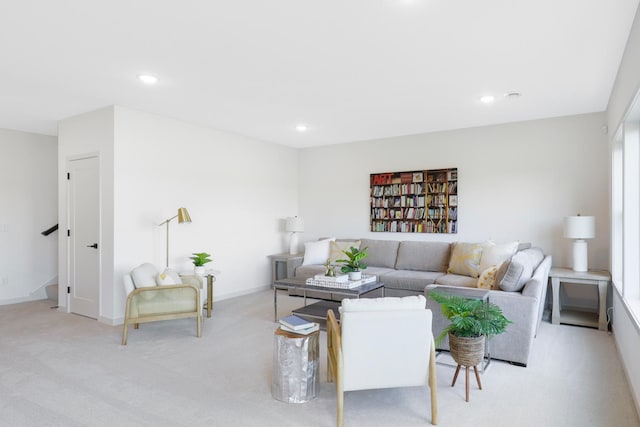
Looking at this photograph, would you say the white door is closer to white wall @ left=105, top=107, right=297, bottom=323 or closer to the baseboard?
white wall @ left=105, top=107, right=297, bottom=323

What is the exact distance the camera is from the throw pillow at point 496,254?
15.5ft

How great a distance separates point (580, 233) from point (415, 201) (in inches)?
87.7

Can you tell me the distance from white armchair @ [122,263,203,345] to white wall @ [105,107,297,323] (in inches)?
24.5

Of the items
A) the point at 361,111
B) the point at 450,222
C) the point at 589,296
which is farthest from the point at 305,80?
the point at 589,296

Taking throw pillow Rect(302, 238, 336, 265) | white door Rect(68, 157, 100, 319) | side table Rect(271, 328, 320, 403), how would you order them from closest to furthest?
side table Rect(271, 328, 320, 403)
white door Rect(68, 157, 100, 319)
throw pillow Rect(302, 238, 336, 265)

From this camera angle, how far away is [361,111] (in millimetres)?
4898

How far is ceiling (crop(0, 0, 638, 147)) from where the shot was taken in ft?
8.29

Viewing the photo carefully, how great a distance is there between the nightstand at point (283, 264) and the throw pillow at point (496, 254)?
8.97 feet

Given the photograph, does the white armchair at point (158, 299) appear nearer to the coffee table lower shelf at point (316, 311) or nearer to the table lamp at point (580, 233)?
the coffee table lower shelf at point (316, 311)

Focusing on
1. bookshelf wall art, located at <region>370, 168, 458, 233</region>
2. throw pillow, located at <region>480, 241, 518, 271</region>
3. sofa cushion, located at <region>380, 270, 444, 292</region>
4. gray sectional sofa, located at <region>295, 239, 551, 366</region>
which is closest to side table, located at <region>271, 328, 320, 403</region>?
gray sectional sofa, located at <region>295, 239, 551, 366</region>

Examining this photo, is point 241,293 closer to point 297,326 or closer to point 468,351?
point 297,326

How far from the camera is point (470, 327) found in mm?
2678

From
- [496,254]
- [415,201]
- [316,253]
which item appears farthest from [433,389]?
[415,201]

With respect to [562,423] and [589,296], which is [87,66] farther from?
[589,296]
